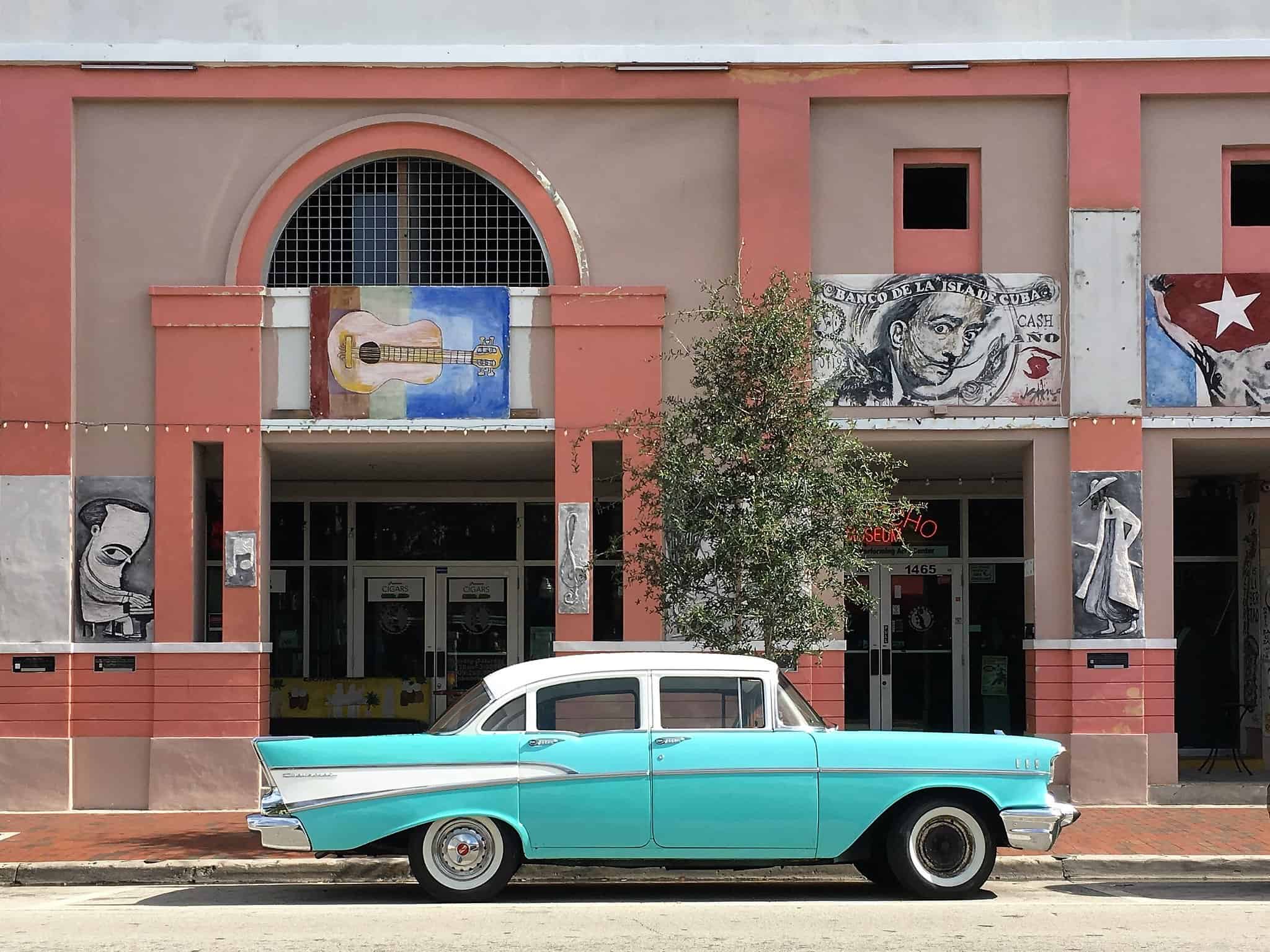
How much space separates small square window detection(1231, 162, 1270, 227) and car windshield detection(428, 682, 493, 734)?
32.6ft

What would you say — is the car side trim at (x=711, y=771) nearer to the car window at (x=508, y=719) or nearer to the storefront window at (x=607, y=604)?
the car window at (x=508, y=719)

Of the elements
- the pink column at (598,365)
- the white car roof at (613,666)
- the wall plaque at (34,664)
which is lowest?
the wall plaque at (34,664)

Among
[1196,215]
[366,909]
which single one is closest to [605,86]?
[1196,215]

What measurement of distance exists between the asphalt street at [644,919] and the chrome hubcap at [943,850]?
0.84 feet

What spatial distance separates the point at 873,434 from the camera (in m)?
16.2

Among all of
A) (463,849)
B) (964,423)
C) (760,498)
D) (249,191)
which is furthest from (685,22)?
(463,849)

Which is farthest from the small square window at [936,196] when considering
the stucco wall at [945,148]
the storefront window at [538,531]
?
the storefront window at [538,531]

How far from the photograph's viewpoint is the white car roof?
10.9 meters

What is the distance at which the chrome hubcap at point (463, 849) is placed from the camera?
1057cm

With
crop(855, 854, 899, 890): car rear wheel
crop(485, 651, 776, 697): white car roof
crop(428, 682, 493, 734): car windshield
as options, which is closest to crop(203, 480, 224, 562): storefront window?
crop(428, 682, 493, 734): car windshield

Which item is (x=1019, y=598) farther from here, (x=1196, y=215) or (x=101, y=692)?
(x=101, y=692)

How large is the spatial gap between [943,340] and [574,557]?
420 centimetres

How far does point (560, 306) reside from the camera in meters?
16.2

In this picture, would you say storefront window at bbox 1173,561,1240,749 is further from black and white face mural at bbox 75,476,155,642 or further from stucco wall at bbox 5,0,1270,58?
black and white face mural at bbox 75,476,155,642
